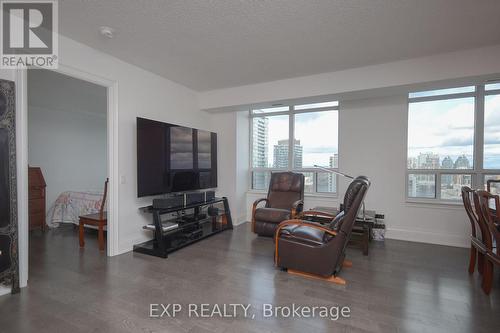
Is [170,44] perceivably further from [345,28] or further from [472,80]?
[472,80]

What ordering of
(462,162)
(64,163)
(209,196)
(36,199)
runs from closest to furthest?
(462,162) < (209,196) < (36,199) < (64,163)

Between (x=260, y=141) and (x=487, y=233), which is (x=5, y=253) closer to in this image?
(x=260, y=141)

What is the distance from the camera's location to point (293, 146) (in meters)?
4.98

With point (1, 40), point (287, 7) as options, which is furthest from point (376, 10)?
point (1, 40)

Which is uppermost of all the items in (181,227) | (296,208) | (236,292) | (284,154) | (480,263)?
(284,154)

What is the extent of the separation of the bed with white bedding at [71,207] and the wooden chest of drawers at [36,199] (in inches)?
6.0

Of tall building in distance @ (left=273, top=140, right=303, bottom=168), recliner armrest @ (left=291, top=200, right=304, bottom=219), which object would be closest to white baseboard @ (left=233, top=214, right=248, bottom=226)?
tall building in distance @ (left=273, top=140, right=303, bottom=168)

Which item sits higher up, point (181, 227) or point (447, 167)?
point (447, 167)

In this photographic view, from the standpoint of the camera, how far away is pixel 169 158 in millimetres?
3512

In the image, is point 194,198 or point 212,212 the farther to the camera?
point 212,212

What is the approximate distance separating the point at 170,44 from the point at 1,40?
1491 mm

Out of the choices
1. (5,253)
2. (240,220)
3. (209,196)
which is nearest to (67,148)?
(209,196)

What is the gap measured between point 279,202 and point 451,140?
294 cm

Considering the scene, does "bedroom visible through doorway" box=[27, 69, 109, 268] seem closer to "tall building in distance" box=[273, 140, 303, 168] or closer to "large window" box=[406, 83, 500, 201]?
"tall building in distance" box=[273, 140, 303, 168]
